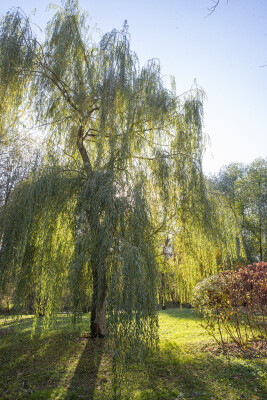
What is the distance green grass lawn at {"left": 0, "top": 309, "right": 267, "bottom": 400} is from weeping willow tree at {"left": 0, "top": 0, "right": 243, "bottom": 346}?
840 millimetres

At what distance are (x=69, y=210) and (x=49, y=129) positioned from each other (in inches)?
90.3

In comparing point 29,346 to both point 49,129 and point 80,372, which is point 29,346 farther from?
point 49,129

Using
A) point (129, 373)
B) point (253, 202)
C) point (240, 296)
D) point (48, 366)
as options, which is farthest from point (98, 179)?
point (253, 202)

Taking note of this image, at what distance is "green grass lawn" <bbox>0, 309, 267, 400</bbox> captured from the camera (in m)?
3.91

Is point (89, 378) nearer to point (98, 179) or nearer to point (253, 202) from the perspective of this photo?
point (98, 179)

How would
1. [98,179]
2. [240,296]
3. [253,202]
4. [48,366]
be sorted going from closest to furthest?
[98,179] → [48,366] → [240,296] → [253,202]

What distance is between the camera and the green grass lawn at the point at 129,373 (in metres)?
3.91

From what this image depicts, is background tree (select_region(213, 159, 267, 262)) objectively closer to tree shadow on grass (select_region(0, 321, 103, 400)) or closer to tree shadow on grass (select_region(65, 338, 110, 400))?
tree shadow on grass (select_region(0, 321, 103, 400))

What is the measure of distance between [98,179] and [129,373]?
3.43 m

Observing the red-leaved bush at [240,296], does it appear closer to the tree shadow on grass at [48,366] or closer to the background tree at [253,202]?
the tree shadow on grass at [48,366]

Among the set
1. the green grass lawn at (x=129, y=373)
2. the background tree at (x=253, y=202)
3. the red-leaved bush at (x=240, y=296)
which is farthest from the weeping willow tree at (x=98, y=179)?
the background tree at (x=253, y=202)

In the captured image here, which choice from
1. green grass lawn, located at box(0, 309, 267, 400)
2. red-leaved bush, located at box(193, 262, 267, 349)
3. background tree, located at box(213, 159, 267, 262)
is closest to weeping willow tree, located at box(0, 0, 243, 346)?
red-leaved bush, located at box(193, 262, 267, 349)

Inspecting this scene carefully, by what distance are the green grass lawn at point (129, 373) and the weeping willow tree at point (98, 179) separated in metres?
0.84

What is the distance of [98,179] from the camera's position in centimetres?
462
